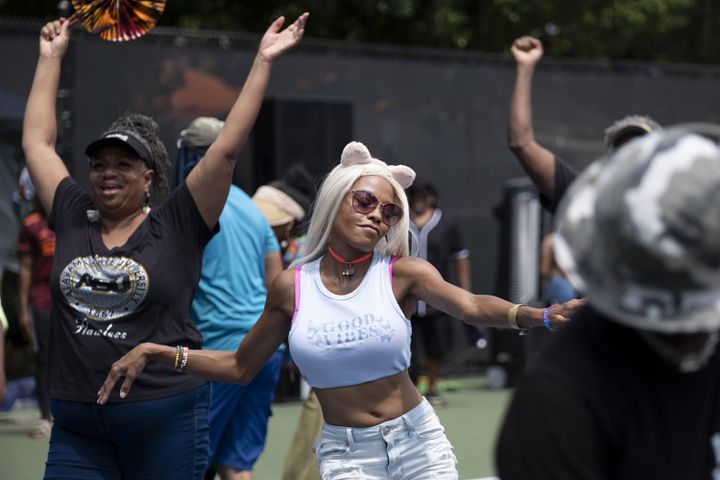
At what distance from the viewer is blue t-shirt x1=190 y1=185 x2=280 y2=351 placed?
5.62 meters

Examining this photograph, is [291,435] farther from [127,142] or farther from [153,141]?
[127,142]

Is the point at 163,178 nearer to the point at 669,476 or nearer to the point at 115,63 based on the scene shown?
the point at 669,476

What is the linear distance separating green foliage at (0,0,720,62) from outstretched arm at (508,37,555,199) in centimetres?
1387

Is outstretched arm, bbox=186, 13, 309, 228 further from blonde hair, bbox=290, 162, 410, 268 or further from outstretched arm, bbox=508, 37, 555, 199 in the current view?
outstretched arm, bbox=508, 37, 555, 199

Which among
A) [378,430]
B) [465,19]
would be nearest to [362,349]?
[378,430]

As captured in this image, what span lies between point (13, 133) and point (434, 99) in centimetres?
446

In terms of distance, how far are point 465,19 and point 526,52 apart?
55.7 feet

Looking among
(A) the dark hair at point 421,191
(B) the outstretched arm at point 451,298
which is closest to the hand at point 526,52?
(B) the outstretched arm at point 451,298

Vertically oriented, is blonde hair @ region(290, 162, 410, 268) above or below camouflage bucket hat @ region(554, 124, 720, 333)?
below

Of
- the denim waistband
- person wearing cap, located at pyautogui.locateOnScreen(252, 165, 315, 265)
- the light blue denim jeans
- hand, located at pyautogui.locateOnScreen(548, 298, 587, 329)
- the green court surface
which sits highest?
hand, located at pyautogui.locateOnScreen(548, 298, 587, 329)

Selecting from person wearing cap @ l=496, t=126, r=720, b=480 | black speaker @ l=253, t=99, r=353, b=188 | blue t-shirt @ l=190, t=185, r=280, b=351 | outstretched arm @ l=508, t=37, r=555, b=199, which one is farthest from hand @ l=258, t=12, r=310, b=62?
black speaker @ l=253, t=99, r=353, b=188

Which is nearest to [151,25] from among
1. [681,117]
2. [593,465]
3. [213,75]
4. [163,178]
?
[163,178]

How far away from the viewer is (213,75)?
37.8ft

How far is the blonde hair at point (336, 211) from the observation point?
4410mm
